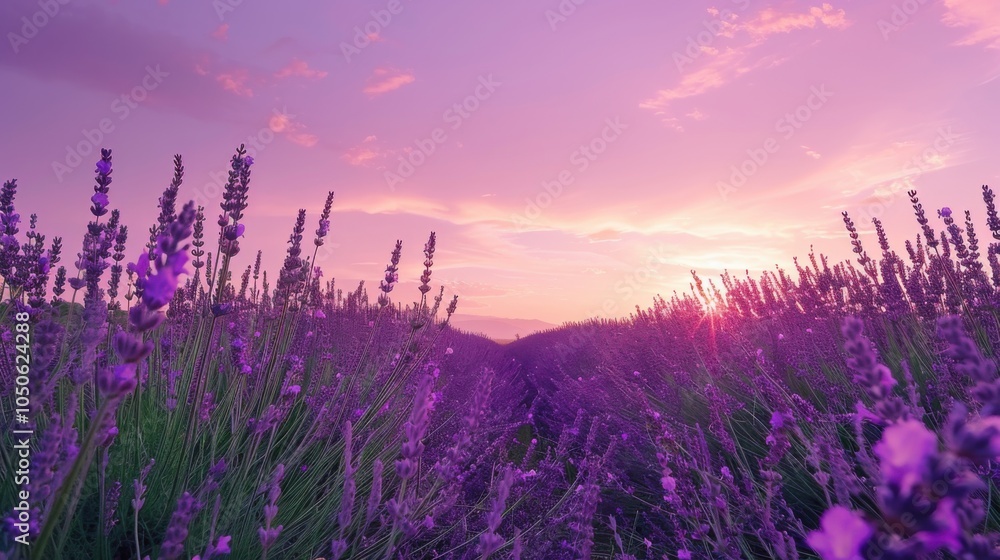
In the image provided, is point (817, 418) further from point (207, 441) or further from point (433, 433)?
point (207, 441)

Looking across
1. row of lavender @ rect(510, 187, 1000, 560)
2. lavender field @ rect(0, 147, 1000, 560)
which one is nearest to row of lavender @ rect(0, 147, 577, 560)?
lavender field @ rect(0, 147, 1000, 560)

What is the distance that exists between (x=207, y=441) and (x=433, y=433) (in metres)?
1.53

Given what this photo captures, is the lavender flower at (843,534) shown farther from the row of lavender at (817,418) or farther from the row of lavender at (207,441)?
the row of lavender at (207,441)

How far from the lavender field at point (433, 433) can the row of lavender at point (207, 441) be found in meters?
0.01

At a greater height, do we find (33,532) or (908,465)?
(908,465)

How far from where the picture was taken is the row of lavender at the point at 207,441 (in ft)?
3.22

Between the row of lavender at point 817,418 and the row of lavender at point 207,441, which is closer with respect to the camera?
the row of lavender at point 817,418

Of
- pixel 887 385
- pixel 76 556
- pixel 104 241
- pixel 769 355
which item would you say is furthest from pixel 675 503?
pixel 769 355

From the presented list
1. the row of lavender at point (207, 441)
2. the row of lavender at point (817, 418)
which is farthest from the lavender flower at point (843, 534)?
the row of lavender at point (207, 441)

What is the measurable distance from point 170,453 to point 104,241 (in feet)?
3.49

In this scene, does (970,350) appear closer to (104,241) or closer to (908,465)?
(908,465)

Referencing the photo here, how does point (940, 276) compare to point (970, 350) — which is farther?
point (940, 276)

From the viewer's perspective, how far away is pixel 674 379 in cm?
478

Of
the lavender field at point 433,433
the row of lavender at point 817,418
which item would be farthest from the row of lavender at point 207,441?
the row of lavender at point 817,418
